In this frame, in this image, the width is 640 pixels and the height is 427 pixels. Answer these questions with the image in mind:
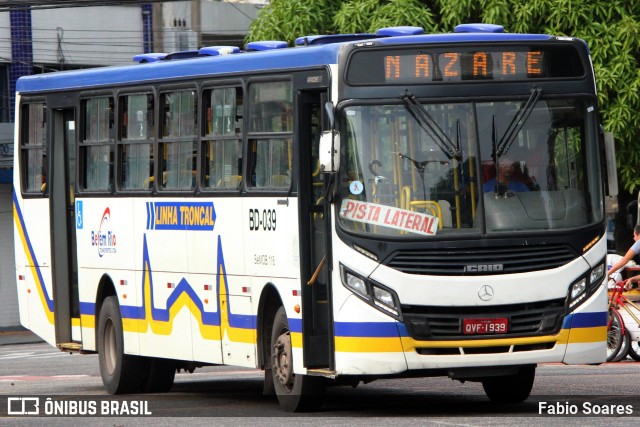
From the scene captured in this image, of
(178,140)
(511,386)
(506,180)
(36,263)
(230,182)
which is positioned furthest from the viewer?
(36,263)

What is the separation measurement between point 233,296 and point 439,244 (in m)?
2.65

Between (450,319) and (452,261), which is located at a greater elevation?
(452,261)

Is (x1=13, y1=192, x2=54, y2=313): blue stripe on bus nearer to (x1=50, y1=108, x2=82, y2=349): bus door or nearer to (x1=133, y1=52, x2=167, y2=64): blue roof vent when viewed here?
(x1=50, y1=108, x2=82, y2=349): bus door

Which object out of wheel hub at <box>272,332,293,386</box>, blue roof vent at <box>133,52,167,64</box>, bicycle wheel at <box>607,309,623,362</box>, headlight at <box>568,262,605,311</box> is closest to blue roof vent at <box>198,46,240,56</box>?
blue roof vent at <box>133,52,167,64</box>

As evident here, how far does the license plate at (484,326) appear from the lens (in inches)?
485

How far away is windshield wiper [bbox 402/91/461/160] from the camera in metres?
12.4

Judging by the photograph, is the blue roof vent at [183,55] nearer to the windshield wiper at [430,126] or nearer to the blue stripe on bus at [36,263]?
the blue stripe on bus at [36,263]

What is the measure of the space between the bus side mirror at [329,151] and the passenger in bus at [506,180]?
3.81 ft

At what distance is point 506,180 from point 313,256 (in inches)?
66.4

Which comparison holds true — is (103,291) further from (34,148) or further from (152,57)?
(152,57)

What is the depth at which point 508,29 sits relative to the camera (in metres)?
26.4

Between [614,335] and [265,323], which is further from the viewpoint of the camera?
[614,335]

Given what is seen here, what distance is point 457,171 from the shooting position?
12.4 meters

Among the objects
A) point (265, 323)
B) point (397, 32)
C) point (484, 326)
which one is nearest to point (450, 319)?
point (484, 326)
